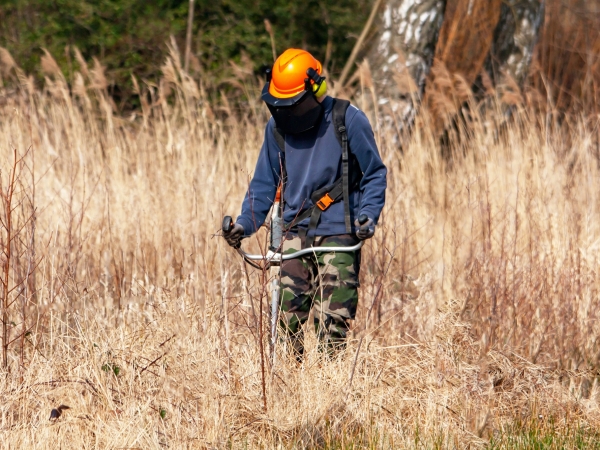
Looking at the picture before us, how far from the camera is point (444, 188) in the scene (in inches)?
276

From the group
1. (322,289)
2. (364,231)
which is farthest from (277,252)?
(322,289)

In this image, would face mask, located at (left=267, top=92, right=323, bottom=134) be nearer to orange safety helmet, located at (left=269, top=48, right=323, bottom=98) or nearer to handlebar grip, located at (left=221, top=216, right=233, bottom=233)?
orange safety helmet, located at (left=269, top=48, right=323, bottom=98)

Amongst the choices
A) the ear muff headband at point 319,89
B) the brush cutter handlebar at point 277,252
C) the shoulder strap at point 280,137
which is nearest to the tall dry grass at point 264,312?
the brush cutter handlebar at point 277,252

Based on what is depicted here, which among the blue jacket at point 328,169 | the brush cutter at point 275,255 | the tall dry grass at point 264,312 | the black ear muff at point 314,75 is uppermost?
the black ear muff at point 314,75

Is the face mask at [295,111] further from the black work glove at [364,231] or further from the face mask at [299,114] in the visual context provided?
the black work glove at [364,231]

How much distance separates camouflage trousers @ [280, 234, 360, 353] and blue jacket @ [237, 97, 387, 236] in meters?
0.12

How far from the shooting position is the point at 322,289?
450 centimetres

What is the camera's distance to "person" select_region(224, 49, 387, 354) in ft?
14.1

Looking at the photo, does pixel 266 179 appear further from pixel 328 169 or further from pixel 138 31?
pixel 138 31

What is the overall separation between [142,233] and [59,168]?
160 centimetres

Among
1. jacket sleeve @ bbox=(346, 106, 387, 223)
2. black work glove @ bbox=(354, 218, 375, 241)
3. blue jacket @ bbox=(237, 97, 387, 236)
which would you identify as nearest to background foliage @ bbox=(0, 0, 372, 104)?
blue jacket @ bbox=(237, 97, 387, 236)

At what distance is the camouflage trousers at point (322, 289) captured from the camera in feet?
14.7

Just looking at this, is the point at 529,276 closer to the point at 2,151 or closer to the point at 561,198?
the point at 561,198

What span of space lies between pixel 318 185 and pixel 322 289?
0.52 m
